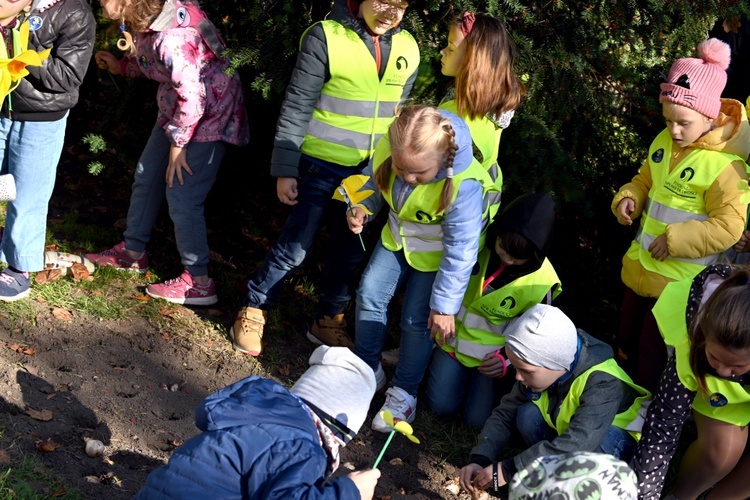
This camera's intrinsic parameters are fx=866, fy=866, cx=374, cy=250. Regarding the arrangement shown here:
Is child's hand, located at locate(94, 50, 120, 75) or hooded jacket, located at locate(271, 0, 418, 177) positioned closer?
hooded jacket, located at locate(271, 0, 418, 177)

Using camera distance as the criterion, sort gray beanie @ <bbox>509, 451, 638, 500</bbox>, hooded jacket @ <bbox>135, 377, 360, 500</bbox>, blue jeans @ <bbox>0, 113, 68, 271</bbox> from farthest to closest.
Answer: blue jeans @ <bbox>0, 113, 68, 271</bbox> → gray beanie @ <bbox>509, 451, 638, 500</bbox> → hooded jacket @ <bbox>135, 377, 360, 500</bbox>

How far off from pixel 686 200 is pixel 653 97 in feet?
2.89

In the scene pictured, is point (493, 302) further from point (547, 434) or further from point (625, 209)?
point (625, 209)

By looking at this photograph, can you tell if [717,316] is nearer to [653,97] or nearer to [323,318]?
[653,97]

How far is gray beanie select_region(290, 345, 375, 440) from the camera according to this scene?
9.31 feet

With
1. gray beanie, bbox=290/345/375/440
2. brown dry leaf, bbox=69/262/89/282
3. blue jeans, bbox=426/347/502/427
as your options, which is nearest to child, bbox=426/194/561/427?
blue jeans, bbox=426/347/502/427

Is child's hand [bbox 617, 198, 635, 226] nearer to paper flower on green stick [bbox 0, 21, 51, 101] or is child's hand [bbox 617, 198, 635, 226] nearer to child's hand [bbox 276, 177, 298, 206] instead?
child's hand [bbox 276, 177, 298, 206]

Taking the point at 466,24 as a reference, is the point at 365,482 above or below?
below

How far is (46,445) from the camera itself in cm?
356

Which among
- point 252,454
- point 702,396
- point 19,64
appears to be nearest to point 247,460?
point 252,454

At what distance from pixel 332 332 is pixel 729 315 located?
Answer: 7.29 feet

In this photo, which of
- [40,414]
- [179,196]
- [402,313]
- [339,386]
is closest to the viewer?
[339,386]

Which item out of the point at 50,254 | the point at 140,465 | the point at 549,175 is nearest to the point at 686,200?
the point at 549,175

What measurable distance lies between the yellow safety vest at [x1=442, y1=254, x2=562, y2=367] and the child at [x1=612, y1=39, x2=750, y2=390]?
0.51m
